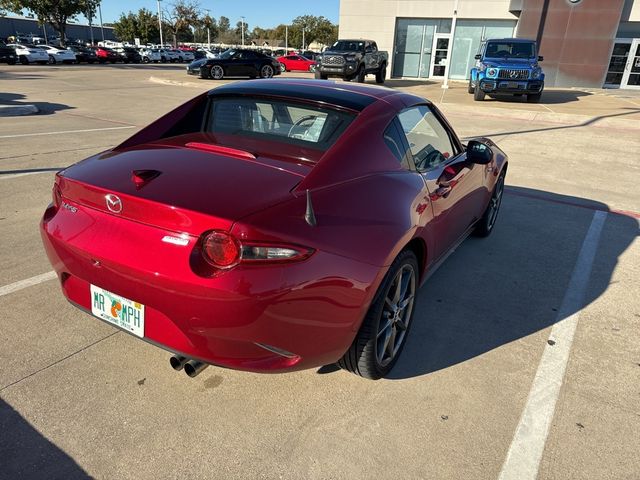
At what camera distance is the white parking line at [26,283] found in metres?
3.46

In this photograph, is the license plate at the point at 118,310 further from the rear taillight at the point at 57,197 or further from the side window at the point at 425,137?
the side window at the point at 425,137

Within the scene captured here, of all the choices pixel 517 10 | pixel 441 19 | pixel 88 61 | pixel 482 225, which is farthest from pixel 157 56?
pixel 482 225

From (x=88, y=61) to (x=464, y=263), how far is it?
47497 mm

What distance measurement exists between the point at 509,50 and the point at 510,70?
1232 mm

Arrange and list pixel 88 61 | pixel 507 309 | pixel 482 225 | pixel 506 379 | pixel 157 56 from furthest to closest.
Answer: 1. pixel 157 56
2. pixel 88 61
3. pixel 482 225
4. pixel 507 309
5. pixel 506 379

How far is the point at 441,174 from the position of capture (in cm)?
321

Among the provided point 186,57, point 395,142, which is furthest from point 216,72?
point 186,57

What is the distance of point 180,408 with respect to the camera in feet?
8.01

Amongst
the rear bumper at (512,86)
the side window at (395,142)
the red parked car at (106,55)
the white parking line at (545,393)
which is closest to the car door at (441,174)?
the side window at (395,142)

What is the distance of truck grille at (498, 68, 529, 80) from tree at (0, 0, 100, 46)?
5573cm

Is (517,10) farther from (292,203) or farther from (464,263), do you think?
(292,203)

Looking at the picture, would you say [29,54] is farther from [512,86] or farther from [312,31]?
[312,31]

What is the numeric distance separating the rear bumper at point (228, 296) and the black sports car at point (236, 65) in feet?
81.2

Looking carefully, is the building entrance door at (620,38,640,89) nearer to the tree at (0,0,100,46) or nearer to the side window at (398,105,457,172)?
the side window at (398,105,457,172)
